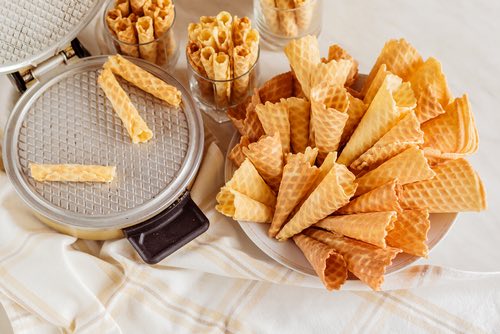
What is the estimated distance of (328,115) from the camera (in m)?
0.84

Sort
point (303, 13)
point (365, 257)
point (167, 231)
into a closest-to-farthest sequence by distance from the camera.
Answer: point (365, 257) → point (167, 231) → point (303, 13)

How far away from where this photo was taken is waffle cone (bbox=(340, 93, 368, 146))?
91 centimetres

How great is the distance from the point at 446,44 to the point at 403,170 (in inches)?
14.2

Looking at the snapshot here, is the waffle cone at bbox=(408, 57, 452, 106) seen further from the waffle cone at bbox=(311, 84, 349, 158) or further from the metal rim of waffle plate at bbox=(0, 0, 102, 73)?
the metal rim of waffle plate at bbox=(0, 0, 102, 73)

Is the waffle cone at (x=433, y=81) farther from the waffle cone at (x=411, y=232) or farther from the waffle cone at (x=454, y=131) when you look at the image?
the waffle cone at (x=411, y=232)

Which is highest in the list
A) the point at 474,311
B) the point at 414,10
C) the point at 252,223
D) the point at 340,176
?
the point at 414,10

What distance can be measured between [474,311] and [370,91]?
1.12 feet

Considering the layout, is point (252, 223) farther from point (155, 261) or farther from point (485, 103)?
point (485, 103)

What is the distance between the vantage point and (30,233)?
958 mm

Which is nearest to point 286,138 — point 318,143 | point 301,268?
point 318,143

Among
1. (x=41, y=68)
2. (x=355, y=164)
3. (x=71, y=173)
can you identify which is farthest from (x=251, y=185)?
(x=41, y=68)

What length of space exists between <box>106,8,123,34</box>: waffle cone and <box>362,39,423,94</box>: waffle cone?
391 mm

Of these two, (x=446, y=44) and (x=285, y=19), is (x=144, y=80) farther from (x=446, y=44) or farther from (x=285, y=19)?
(x=446, y=44)

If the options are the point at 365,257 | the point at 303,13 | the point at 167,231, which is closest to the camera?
the point at 365,257
